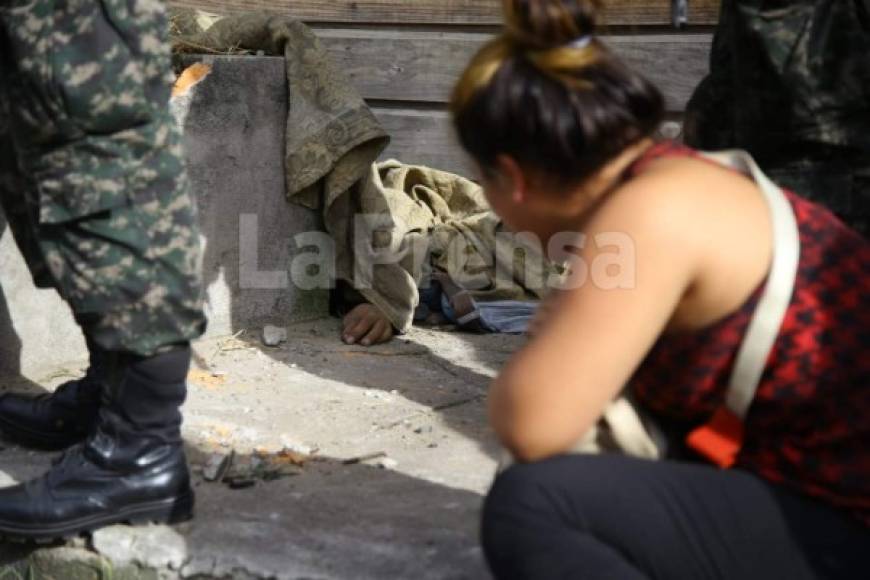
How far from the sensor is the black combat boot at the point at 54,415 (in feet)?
9.02

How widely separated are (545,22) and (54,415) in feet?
5.46

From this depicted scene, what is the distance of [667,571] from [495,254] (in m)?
2.96

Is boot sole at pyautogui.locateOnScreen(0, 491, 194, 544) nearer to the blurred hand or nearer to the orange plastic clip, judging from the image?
the orange plastic clip

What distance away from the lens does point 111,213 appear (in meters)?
2.19

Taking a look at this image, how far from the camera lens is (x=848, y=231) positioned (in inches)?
68.5

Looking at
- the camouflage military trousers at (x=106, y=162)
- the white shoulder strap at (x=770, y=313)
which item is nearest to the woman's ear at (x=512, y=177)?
the white shoulder strap at (x=770, y=313)

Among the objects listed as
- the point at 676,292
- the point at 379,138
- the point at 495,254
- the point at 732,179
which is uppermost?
the point at 732,179

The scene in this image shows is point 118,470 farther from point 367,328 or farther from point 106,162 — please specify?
point 367,328

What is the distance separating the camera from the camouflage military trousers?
216cm

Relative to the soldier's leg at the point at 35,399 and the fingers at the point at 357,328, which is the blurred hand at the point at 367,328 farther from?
the soldier's leg at the point at 35,399

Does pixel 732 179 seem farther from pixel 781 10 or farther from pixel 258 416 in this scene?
pixel 258 416

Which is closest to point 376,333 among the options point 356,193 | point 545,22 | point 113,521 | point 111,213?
point 356,193

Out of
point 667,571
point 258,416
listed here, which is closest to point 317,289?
point 258,416

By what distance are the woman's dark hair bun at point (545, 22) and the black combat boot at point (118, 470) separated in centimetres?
100
